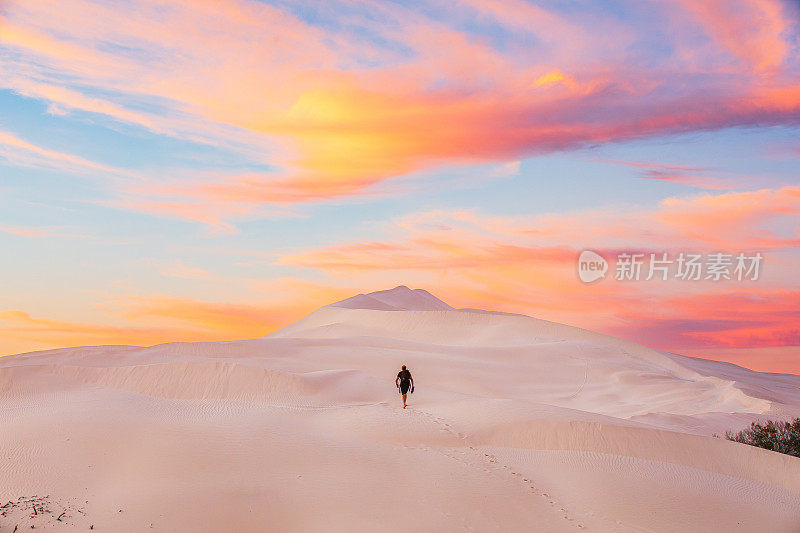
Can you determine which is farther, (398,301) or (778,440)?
(398,301)

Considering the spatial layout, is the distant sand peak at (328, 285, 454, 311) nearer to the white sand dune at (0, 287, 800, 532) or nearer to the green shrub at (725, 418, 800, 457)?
the white sand dune at (0, 287, 800, 532)

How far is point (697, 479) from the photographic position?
18.5 meters

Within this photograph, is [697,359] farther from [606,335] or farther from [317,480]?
[317,480]

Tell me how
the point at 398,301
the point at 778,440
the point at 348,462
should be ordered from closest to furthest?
the point at 348,462 < the point at 778,440 < the point at 398,301

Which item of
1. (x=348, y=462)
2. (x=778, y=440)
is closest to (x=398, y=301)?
(x=778, y=440)

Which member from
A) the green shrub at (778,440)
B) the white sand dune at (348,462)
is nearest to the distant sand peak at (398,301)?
the white sand dune at (348,462)

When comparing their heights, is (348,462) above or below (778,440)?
below

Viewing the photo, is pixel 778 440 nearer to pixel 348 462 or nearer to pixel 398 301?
pixel 348 462

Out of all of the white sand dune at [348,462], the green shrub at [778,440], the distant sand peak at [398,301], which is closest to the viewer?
the white sand dune at [348,462]

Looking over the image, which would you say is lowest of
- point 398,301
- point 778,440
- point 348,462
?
point 348,462

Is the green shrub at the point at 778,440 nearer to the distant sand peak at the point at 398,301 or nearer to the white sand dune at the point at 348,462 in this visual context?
the white sand dune at the point at 348,462

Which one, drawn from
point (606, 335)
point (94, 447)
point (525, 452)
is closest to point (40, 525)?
point (94, 447)

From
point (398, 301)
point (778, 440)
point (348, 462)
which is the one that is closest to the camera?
point (348, 462)

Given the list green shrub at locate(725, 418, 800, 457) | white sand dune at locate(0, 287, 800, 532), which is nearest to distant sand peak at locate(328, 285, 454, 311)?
white sand dune at locate(0, 287, 800, 532)
